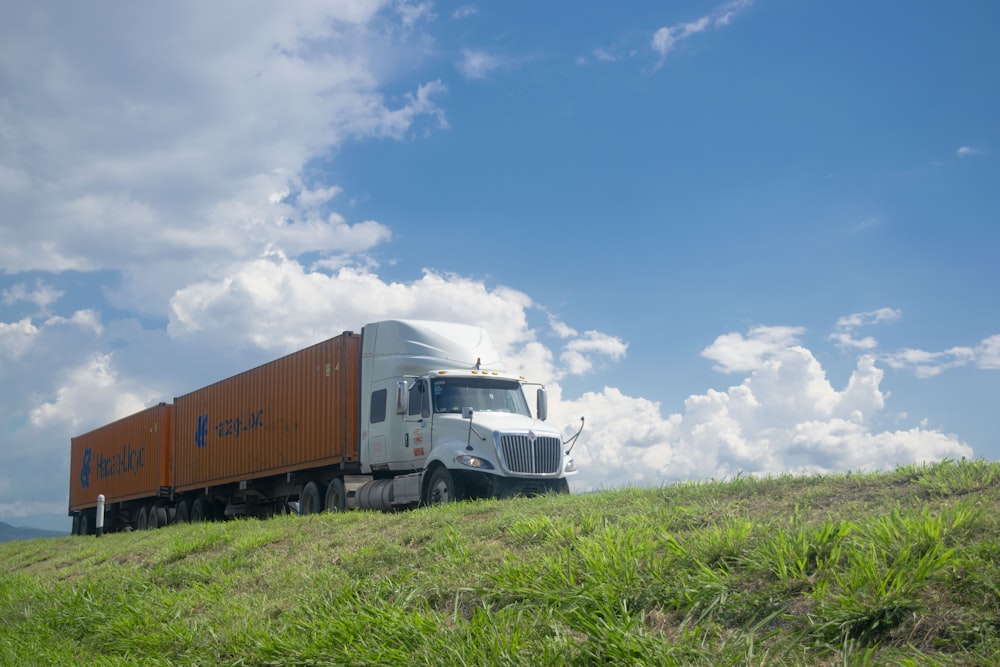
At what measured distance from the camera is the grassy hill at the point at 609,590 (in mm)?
4430

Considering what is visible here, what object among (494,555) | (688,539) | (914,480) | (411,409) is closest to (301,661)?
(494,555)

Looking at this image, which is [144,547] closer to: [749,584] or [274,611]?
[274,611]

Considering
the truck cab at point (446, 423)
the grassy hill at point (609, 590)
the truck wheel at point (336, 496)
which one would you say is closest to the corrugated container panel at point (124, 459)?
the truck wheel at point (336, 496)

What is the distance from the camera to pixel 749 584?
16.9ft

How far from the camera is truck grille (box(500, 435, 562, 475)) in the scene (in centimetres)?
1470

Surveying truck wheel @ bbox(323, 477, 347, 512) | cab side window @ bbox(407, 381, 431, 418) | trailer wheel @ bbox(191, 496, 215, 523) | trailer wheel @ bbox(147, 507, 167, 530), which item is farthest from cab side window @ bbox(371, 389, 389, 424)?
trailer wheel @ bbox(147, 507, 167, 530)

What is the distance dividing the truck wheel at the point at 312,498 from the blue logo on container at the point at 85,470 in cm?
2072

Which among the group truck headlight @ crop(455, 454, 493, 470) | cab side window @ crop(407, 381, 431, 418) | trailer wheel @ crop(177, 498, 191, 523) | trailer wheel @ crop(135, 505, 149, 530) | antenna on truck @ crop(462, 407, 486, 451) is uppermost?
cab side window @ crop(407, 381, 431, 418)

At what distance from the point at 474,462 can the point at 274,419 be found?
8.17 m

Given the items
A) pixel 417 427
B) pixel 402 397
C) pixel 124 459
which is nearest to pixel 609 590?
pixel 402 397

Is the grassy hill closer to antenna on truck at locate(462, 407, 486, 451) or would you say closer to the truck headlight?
the truck headlight

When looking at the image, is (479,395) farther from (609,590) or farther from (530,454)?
(609,590)

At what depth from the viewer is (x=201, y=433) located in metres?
25.5

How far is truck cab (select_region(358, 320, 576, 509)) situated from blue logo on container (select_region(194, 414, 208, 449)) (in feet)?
30.7
